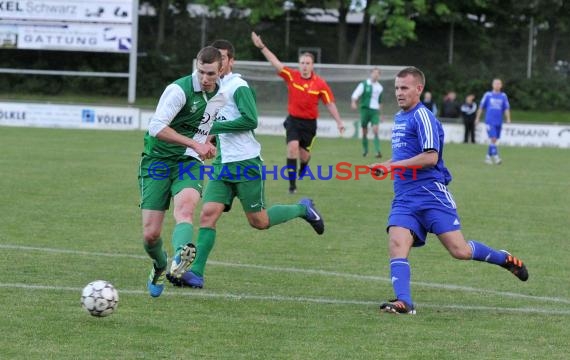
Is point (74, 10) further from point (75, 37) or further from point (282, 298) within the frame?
point (282, 298)

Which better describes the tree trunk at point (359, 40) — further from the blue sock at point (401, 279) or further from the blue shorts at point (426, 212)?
the blue sock at point (401, 279)

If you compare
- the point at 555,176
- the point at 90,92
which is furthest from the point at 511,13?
the point at 555,176

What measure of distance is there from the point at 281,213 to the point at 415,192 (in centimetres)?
181

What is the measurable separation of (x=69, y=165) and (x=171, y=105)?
38.4ft

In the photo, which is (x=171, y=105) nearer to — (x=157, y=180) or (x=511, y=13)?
(x=157, y=180)

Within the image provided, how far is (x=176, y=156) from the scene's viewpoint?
712cm

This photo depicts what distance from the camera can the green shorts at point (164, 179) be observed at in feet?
23.2

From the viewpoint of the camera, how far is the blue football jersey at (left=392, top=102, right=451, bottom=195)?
6.76 m

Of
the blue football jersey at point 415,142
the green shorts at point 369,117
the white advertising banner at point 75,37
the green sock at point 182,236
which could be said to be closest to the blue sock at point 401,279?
the blue football jersey at point 415,142

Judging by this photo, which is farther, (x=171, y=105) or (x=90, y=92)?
(x=90, y=92)

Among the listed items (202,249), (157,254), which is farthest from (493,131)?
(157,254)

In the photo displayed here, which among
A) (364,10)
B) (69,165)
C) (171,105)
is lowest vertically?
(69,165)

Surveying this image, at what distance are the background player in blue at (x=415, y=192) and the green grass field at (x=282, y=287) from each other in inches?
16.9

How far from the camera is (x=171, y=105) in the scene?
688 centimetres
